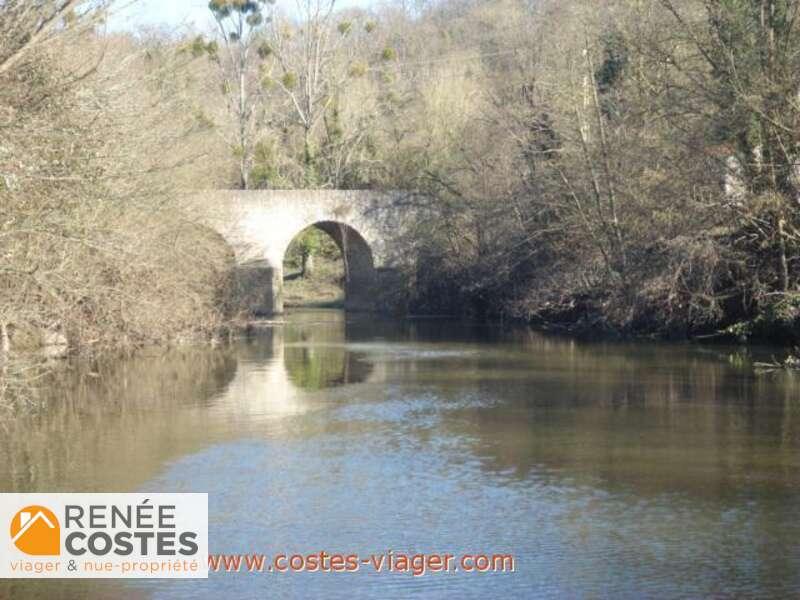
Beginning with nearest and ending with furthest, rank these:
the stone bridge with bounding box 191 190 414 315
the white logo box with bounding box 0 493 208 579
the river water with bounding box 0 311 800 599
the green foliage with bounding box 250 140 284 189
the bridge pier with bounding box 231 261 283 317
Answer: the river water with bounding box 0 311 800 599, the white logo box with bounding box 0 493 208 579, the bridge pier with bounding box 231 261 283 317, the stone bridge with bounding box 191 190 414 315, the green foliage with bounding box 250 140 284 189

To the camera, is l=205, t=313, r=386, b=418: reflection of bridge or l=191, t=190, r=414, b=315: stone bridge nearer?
l=205, t=313, r=386, b=418: reflection of bridge

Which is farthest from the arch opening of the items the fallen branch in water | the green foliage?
the fallen branch in water

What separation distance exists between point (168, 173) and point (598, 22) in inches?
404

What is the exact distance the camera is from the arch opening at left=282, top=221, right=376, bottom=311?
40.3 metres

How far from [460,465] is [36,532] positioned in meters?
4.35

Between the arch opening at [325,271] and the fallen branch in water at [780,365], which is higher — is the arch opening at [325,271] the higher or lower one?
the higher one

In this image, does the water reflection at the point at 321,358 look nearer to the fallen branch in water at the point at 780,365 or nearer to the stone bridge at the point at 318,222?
the stone bridge at the point at 318,222

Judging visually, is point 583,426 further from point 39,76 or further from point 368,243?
point 368,243

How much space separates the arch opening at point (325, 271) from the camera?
40312mm

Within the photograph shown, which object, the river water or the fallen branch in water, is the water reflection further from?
the fallen branch in water

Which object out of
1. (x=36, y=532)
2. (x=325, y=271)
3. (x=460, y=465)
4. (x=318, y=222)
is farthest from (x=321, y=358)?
(x=325, y=271)

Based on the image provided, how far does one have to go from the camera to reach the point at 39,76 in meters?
12.2

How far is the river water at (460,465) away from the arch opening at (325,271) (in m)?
18.6

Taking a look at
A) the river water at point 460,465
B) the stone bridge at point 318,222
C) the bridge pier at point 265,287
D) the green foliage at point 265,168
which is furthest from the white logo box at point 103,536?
the green foliage at point 265,168
